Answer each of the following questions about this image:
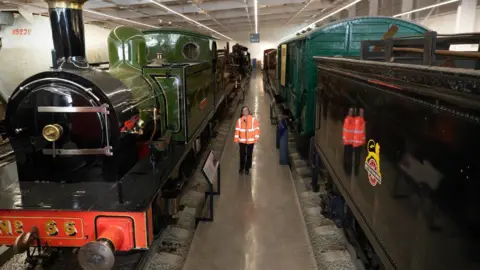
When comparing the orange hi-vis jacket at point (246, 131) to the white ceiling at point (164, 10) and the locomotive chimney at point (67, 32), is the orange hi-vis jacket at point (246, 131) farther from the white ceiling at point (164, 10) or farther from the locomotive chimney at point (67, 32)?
the white ceiling at point (164, 10)

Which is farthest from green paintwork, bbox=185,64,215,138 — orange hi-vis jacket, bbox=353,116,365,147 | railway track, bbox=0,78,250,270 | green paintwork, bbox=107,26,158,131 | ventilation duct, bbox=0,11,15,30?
ventilation duct, bbox=0,11,15,30

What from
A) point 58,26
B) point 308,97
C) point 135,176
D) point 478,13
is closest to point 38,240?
point 135,176

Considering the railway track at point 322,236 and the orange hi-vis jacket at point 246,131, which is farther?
the orange hi-vis jacket at point 246,131

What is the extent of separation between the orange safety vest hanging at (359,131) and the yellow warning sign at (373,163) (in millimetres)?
197

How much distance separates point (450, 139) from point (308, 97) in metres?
5.55

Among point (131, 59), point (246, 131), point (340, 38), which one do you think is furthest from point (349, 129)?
point (246, 131)

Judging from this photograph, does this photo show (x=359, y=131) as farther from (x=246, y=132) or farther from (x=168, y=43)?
(x=168, y=43)

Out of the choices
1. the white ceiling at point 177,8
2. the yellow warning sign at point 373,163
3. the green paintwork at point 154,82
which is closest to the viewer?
the yellow warning sign at point 373,163

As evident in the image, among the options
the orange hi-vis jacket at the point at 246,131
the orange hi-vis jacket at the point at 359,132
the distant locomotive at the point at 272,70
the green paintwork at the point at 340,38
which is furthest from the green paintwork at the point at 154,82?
the distant locomotive at the point at 272,70

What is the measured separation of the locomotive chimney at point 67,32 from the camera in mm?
3760

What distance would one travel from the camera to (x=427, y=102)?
2.08m

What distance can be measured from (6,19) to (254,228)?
419 inches

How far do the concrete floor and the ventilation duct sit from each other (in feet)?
28.0

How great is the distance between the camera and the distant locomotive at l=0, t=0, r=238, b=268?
326 centimetres
